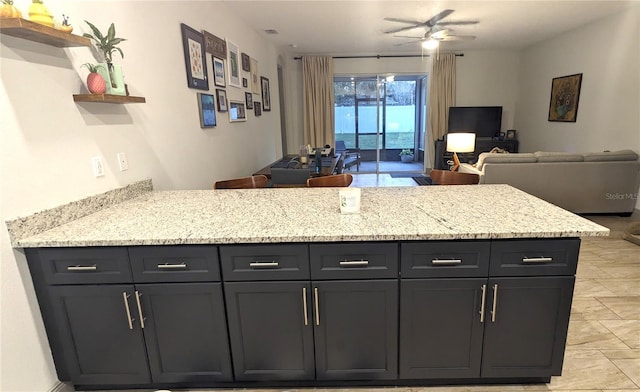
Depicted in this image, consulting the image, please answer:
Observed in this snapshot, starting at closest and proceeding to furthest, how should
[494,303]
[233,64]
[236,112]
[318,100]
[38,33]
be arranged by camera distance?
[38,33], [494,303], [233,64], [236,112], [318,100]

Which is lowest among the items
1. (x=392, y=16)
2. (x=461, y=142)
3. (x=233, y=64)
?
(x=461, y=142)

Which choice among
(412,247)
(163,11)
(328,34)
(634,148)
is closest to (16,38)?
(163,11)

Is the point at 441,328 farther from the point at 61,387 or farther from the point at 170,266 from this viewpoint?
the point at 61,387

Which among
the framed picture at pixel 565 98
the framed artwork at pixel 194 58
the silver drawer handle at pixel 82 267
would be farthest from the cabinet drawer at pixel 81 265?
the framed picture at pixel 565 98

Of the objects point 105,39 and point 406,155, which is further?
point 406,155

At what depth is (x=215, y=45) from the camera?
349 cm

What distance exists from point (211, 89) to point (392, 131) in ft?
18.4

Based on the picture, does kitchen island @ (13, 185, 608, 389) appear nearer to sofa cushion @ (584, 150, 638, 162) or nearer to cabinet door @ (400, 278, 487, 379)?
cabinet door @ (400, 278, 487, 379)

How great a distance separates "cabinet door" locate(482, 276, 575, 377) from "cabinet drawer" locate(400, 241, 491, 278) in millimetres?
120

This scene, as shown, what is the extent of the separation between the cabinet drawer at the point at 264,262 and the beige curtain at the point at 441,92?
6.76 m

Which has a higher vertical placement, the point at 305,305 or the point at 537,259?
the point at 537,259

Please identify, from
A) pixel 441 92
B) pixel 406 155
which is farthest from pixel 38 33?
pixel 406 155

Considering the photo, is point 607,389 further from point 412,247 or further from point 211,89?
point 211,89

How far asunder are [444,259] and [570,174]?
3.58m
